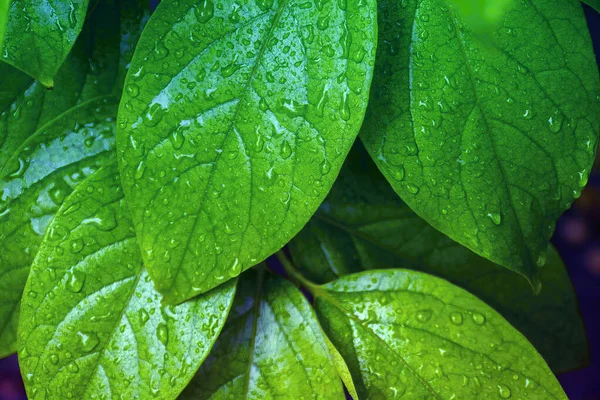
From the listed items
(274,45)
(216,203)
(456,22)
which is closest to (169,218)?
(216,203)

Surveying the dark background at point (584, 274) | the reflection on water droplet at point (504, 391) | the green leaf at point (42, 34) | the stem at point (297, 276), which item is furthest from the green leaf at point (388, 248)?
the dark background at point (584, 274)

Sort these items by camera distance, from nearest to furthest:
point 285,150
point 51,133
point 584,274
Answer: point 285,150
point 51,133
point 584,274

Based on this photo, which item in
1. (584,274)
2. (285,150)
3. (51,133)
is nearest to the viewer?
(285,150)

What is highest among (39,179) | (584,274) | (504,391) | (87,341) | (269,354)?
(39,179)

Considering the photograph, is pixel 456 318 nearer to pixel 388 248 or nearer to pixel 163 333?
pixel 388 248

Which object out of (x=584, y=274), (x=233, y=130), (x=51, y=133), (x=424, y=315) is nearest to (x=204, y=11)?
(x=233, y=130)

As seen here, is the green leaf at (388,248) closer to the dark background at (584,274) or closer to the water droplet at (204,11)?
the water droplet at (204,11)

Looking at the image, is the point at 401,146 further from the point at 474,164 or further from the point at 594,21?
the point at 594,21
